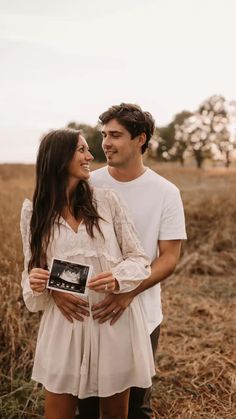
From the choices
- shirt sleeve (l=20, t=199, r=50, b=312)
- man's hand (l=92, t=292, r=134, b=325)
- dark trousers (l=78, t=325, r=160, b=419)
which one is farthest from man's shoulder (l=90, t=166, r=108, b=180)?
dark trousers (l=78, t=325, r=160, b=419)

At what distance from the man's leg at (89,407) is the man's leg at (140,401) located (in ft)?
0.59

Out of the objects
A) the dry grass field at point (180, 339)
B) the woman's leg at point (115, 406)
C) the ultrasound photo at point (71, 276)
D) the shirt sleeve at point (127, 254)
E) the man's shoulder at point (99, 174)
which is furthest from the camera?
the dry grass field at point (180, 339)

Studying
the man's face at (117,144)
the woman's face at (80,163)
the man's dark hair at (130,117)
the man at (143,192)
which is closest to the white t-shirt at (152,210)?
the man at (143,192)

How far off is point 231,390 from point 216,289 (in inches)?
95.4

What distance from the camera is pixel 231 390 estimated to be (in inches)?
121

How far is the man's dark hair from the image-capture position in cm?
213

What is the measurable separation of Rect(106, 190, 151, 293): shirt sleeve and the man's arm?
64 millimetres

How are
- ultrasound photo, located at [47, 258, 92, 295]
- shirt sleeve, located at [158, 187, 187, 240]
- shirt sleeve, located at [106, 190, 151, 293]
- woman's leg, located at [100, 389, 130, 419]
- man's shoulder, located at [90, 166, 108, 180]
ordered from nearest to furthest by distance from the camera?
ultrasound photo, located at [47, 258, 92, 295]
shirt sleeve, located at [106, 190, 151, 293]
woman's leg, located at [100, 389, 130, 419]
shirt sleeve, located at [158, 187, 187, 240]
man's shoulder, located at [90, 166, 108, 180]

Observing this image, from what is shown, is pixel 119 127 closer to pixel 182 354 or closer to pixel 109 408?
pixel 109 408

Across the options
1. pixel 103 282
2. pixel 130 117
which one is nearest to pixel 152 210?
pixel 130 117

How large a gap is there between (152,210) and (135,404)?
3.21 feet

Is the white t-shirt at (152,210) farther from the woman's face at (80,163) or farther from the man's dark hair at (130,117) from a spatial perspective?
the woman's face at (80,163)

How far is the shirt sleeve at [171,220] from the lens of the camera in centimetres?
213

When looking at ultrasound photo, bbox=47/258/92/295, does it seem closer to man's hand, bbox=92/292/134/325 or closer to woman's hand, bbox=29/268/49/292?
woman's hand, bbox=29/268/49/292
